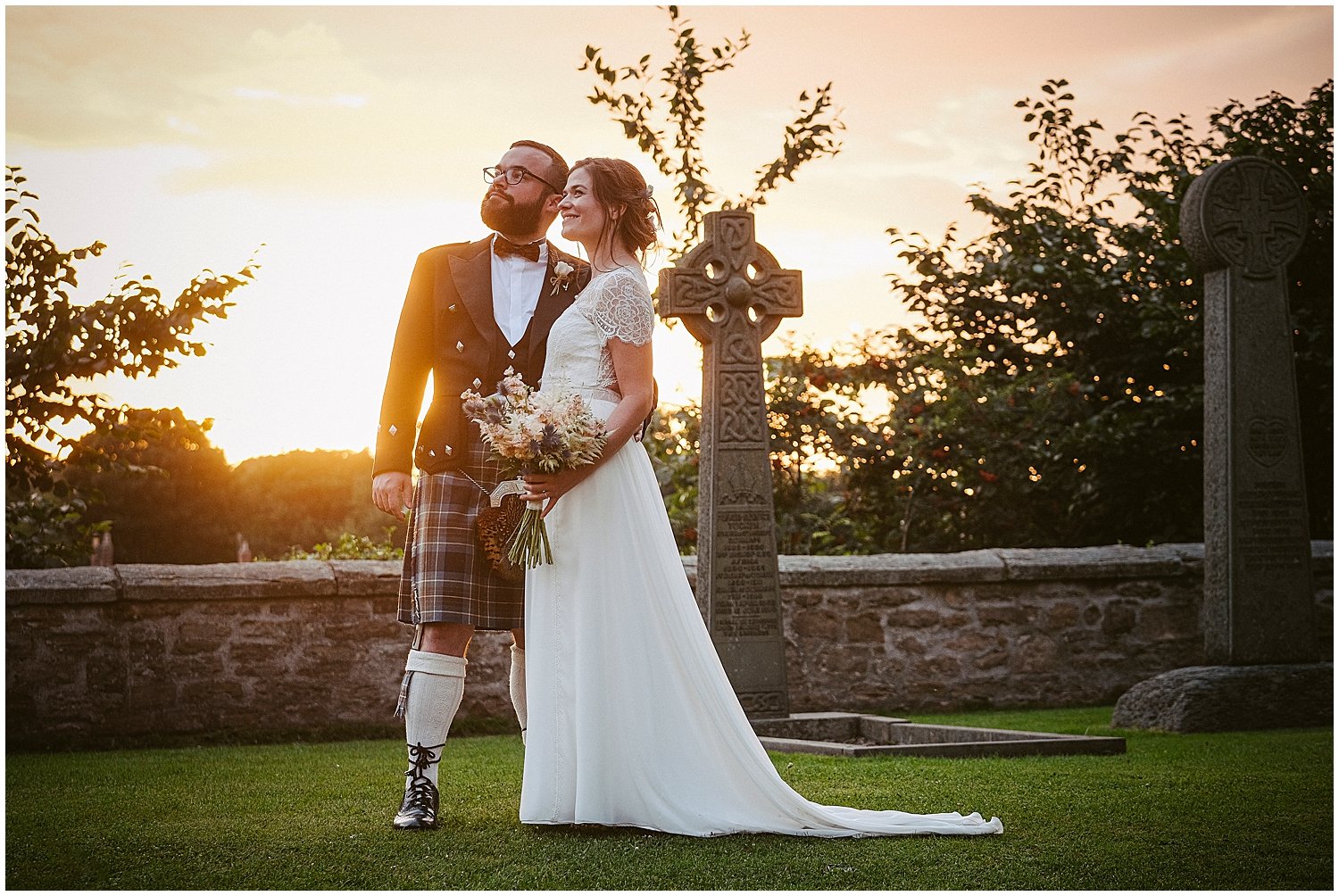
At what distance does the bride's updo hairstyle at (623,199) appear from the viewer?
4086 mm

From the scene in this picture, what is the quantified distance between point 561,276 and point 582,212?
0.93 ft

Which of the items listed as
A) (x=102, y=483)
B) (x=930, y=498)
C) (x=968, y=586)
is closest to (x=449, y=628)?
(x=968, y=586)

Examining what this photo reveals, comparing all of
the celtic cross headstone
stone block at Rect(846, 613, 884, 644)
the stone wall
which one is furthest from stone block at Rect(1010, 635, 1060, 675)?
the celtic cross headstone

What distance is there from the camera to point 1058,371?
11828 mm

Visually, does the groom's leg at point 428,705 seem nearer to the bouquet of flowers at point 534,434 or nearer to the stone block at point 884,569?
the bouquet of flowers at point 534,434

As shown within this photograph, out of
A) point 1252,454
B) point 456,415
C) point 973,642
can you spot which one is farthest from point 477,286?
point 973,642

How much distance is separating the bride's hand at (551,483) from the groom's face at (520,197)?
934mm

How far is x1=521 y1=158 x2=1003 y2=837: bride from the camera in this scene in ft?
12.3

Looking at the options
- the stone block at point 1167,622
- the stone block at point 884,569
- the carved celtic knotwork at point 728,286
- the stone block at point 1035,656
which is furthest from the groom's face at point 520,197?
the stone block at point 1167,622

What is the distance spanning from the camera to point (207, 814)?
4.31 metres

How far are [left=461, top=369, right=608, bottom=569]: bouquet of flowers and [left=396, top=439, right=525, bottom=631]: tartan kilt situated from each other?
0.71 ft

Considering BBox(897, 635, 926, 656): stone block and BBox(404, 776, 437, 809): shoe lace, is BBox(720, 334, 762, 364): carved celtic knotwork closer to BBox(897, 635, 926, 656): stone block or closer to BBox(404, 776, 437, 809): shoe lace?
BBox(897, 635, 926, 656): stone block

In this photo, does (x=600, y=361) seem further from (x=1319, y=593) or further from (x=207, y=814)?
(x=1319, y=593)

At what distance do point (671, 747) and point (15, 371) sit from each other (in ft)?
14.3
